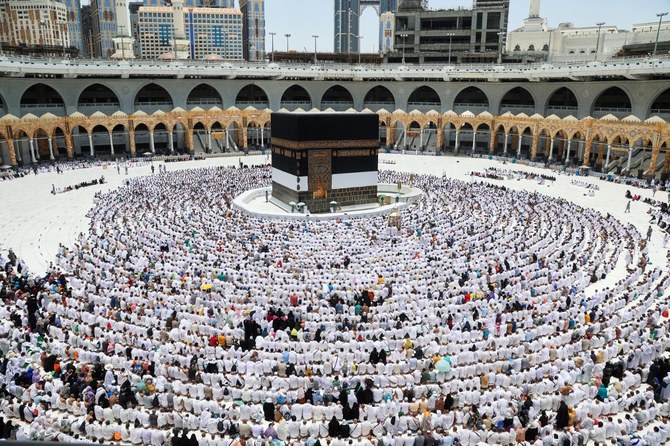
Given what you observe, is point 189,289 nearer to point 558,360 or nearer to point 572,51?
point 558,360

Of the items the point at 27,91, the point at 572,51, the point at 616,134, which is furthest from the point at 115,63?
the point at 572,51

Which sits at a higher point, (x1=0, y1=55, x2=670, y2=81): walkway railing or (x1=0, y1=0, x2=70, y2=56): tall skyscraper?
(x1=0, y1=0, x2=70, y2=56): tall skyscraper

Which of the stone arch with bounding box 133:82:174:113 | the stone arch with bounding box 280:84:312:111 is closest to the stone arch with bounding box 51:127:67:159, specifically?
A: the stone arch with bounding box 133:82:174:113

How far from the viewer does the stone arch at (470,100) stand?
51.8 metres

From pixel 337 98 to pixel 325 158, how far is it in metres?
31.7

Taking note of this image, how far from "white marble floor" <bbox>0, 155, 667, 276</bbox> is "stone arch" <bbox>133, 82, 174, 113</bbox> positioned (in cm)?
1011

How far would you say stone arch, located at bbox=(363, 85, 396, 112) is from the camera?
55.2 metres

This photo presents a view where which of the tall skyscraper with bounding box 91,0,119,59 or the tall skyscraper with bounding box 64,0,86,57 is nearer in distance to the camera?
the tall skyscraper with bounding box 91,0,119,59

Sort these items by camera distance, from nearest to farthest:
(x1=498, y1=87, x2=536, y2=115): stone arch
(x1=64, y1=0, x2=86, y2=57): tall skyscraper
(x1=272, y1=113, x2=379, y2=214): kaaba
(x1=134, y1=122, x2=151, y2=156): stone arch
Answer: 1. (x1=272, y1=113, x2=379, y2=214): kaaba
2. (x1=134, y1=122, x2=151, y2=156): stone arch
3. (x1=498, y1=87, x2=536, y2=115): stone arch
4. (x1=64, y1=0, x2=86, y2=57): tall skyscraper

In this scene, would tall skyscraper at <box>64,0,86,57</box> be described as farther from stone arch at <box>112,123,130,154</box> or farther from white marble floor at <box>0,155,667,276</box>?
white marble floor at <box>0,155,667,276</box>

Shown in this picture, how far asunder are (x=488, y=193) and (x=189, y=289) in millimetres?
20582

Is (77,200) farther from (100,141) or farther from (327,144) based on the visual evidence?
(100,141)

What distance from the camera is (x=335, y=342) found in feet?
40.4

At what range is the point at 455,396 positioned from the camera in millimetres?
10312
